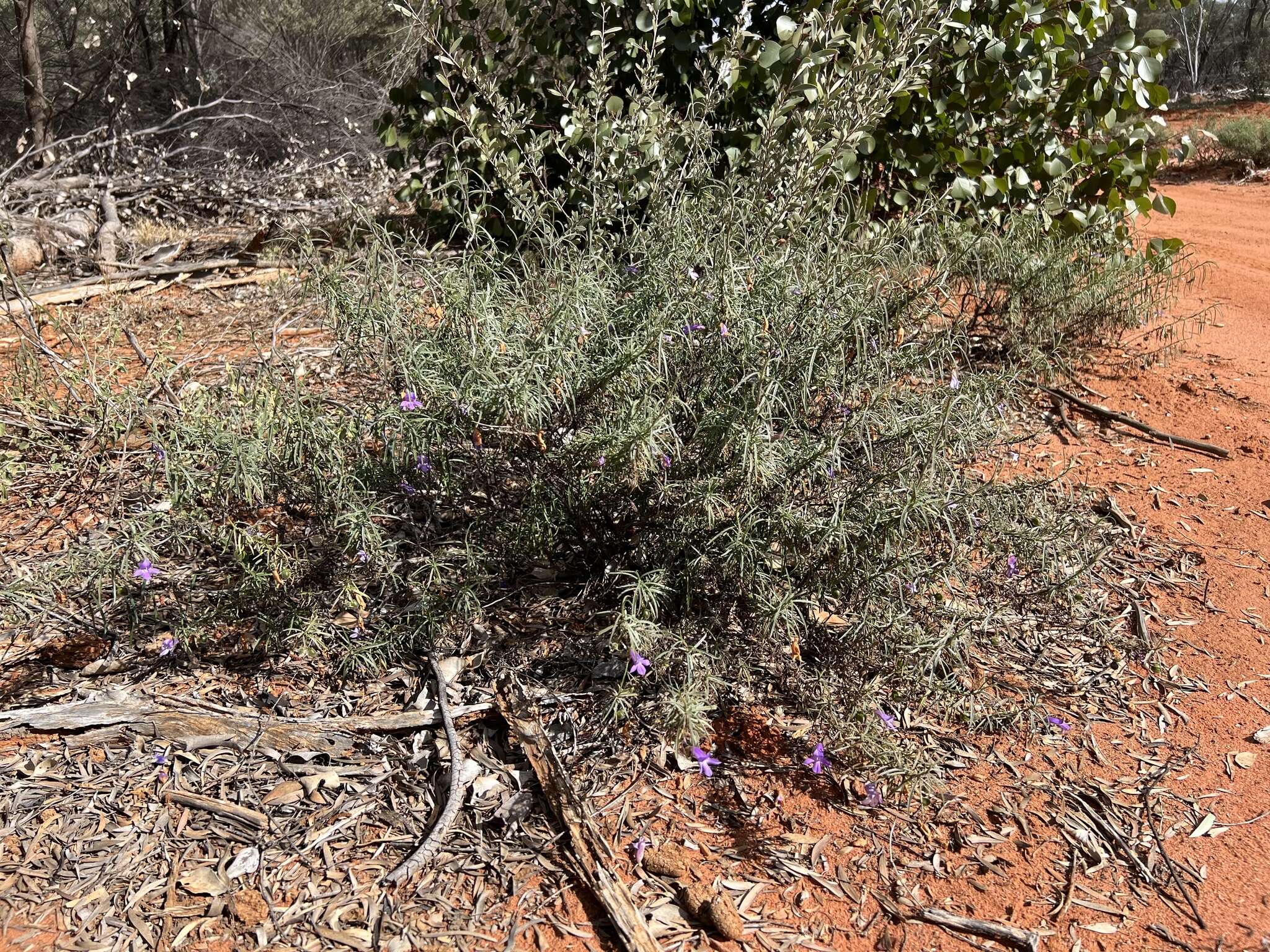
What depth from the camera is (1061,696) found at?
9.45ft

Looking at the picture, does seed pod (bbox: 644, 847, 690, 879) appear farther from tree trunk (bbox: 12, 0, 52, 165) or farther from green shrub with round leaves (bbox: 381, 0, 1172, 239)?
tree trunk (bbox: 12, 0, 52, 165)

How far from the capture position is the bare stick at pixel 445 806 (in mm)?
2268

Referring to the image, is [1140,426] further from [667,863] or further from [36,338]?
[36,338]

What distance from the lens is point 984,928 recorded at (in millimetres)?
2189

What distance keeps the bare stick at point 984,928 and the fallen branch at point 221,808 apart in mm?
1564

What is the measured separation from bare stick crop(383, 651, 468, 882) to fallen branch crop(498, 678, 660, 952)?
153 mm

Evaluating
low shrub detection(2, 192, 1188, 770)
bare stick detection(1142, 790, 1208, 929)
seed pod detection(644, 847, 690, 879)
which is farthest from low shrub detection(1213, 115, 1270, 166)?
seed pod detection(644, 847, 690, 879)

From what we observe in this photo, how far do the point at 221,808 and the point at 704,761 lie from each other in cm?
119

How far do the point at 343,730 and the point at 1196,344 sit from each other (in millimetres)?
4886

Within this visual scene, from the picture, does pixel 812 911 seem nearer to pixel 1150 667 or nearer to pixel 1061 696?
pixel 1061 696

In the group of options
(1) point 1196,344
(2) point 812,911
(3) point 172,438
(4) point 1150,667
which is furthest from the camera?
(1) point 1196,344

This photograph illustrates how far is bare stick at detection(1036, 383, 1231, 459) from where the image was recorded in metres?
4.21

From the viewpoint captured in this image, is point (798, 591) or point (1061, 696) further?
point (1061, 696)

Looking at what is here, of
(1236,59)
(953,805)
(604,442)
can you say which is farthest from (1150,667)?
(1236,59)
